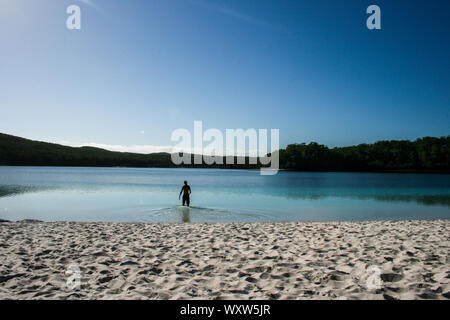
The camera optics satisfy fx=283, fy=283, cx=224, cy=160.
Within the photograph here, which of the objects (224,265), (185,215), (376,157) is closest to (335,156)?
(376,157)

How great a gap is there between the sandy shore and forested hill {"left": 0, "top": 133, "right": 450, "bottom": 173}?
157324 millimetres

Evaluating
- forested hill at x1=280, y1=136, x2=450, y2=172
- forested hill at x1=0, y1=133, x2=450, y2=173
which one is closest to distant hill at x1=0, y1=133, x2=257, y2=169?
forested hill at x1=0, y1=133, x2=450, y2=173

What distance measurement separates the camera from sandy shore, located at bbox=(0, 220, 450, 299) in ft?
17.4

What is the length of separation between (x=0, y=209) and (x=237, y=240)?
2135 centimetres

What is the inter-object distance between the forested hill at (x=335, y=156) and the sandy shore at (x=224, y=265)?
15732cm

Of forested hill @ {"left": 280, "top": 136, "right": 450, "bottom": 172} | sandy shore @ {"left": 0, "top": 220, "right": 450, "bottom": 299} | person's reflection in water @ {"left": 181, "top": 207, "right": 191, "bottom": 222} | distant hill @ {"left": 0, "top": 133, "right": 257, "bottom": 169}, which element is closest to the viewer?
sandy shore @ {"left": 0, "top": 220, "right": 450, "bottom": 299}

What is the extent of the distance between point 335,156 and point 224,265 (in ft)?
546

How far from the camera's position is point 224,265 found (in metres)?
6.85

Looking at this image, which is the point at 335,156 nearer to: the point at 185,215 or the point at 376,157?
the point at 376,157

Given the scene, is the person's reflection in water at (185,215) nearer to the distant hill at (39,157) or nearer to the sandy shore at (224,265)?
the sandy shore at (224,265)

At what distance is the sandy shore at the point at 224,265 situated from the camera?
531cm

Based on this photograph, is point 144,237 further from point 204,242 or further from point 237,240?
point 237,240

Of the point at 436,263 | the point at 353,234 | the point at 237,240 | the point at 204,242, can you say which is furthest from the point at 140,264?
the point at 353,234

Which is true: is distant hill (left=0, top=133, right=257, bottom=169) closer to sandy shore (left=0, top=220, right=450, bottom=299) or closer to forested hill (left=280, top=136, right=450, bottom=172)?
forested hill (left=280, top=136, right=450, bottom=172)
